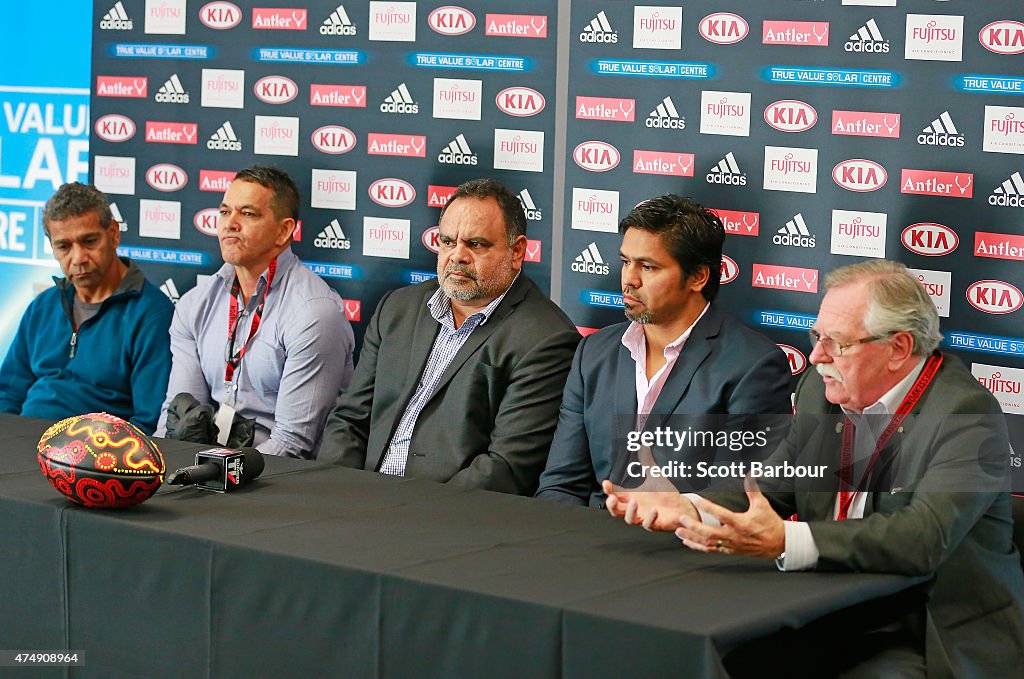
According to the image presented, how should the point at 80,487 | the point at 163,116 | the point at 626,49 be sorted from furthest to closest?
the point at 163,116, the point at 626,49, the point at 80,487

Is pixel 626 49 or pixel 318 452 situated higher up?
pixel 626 49

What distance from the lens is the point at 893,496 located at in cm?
242

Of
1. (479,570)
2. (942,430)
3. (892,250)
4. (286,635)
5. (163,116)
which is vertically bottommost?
(286,635)

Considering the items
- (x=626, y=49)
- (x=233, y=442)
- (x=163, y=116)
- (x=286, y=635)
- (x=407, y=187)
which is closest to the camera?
(x=286, y=635)

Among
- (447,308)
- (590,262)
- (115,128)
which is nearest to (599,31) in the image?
(590,262)

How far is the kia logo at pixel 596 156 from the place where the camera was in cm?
448

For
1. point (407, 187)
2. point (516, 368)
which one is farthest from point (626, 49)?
point (516, 368)

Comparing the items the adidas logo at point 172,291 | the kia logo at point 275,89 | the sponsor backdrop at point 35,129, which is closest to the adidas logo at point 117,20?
the sponsor backdrop at point 35,129

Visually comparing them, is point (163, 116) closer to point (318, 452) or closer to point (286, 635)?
point (318, 452)

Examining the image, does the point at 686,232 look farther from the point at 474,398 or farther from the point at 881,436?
the point at 881,436

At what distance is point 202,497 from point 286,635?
551 mm

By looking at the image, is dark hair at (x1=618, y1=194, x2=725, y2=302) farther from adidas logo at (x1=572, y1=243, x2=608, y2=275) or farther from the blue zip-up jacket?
the blue zip-up jacket

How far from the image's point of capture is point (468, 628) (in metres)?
2.07

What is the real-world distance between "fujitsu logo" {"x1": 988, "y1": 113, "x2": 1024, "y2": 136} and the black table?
7.07ft
